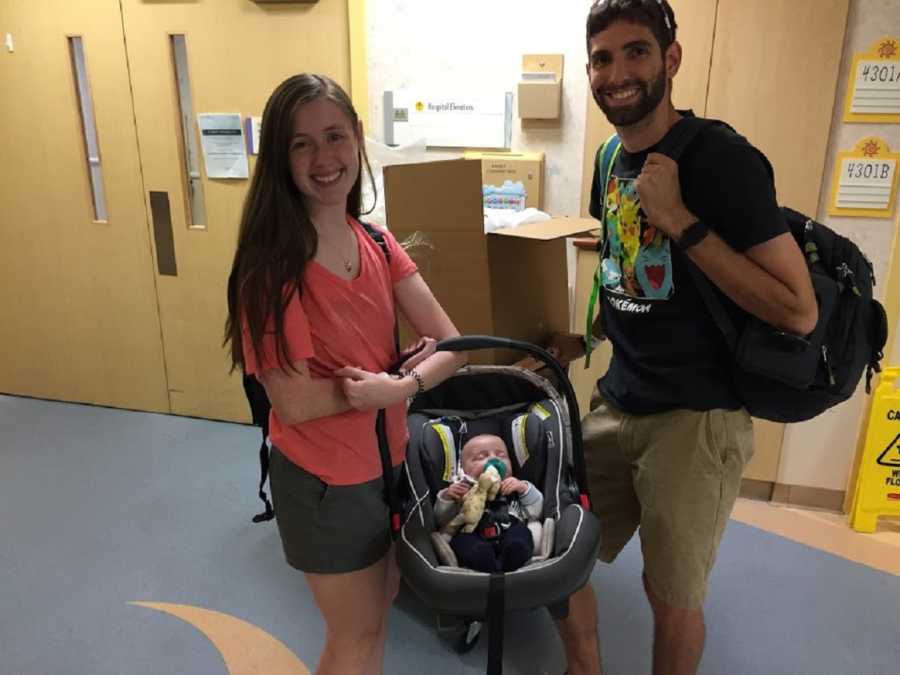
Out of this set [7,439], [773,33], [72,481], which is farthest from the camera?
[7,439]

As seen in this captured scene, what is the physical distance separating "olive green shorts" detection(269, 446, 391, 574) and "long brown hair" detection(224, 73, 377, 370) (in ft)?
0.79

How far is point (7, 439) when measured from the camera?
3.23 metres

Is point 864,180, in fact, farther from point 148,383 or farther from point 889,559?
point 148,383

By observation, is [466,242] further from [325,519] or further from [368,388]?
[325,519]

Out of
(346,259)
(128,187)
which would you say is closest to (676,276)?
(346,259)

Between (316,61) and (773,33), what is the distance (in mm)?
1855

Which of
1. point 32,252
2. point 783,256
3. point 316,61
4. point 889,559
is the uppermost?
point 316,61

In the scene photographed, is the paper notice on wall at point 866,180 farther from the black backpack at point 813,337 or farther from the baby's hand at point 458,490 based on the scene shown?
the baby's hand at point 458,490

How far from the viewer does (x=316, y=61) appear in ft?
9.54

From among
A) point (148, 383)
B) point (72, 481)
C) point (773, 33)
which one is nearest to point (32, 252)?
point (148, 383)

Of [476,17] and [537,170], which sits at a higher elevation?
[476,17]

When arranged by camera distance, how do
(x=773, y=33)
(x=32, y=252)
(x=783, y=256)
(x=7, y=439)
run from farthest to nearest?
(x=32, y=252)
(x=7, y=439)
(x=773, y=33)
(x=783, y=256)

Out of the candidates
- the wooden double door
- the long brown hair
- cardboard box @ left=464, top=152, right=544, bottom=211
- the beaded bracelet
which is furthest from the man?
the wooden double door

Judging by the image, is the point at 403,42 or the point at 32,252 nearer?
the point at 403,42
